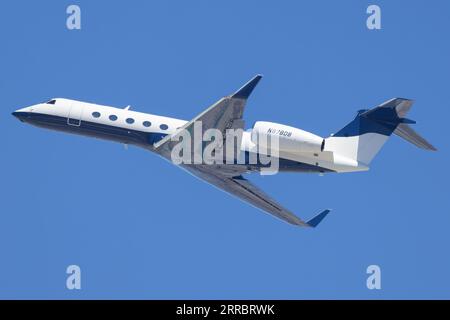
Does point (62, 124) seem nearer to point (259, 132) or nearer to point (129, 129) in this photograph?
point (129, 129)

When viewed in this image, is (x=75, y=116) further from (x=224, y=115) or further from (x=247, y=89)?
(x=247, y=89)

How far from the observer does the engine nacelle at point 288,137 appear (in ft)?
104

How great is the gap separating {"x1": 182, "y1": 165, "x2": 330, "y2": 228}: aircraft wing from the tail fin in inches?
116

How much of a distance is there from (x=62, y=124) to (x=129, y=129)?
9.26ft

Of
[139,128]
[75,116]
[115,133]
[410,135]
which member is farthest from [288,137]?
[75,116]

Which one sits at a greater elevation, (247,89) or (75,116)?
(75,116)

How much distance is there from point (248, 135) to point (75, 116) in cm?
673

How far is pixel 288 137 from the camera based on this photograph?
3161cm

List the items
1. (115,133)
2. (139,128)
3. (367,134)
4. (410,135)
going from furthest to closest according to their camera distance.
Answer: (115,133), (139,128), (367,134), (410,135)

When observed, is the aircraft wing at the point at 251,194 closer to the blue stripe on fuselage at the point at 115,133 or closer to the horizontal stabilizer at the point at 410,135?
the blue stripe on fuselage at the point at 115,133

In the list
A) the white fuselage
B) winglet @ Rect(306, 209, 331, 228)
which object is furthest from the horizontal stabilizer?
winglet @ Rect(306, 209, 331, 228)

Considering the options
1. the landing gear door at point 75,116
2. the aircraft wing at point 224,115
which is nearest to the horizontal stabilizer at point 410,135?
the aircraft wing at point 224,115

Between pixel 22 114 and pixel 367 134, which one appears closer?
pixel 367 134

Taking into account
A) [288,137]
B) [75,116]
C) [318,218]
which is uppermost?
[75,116]
